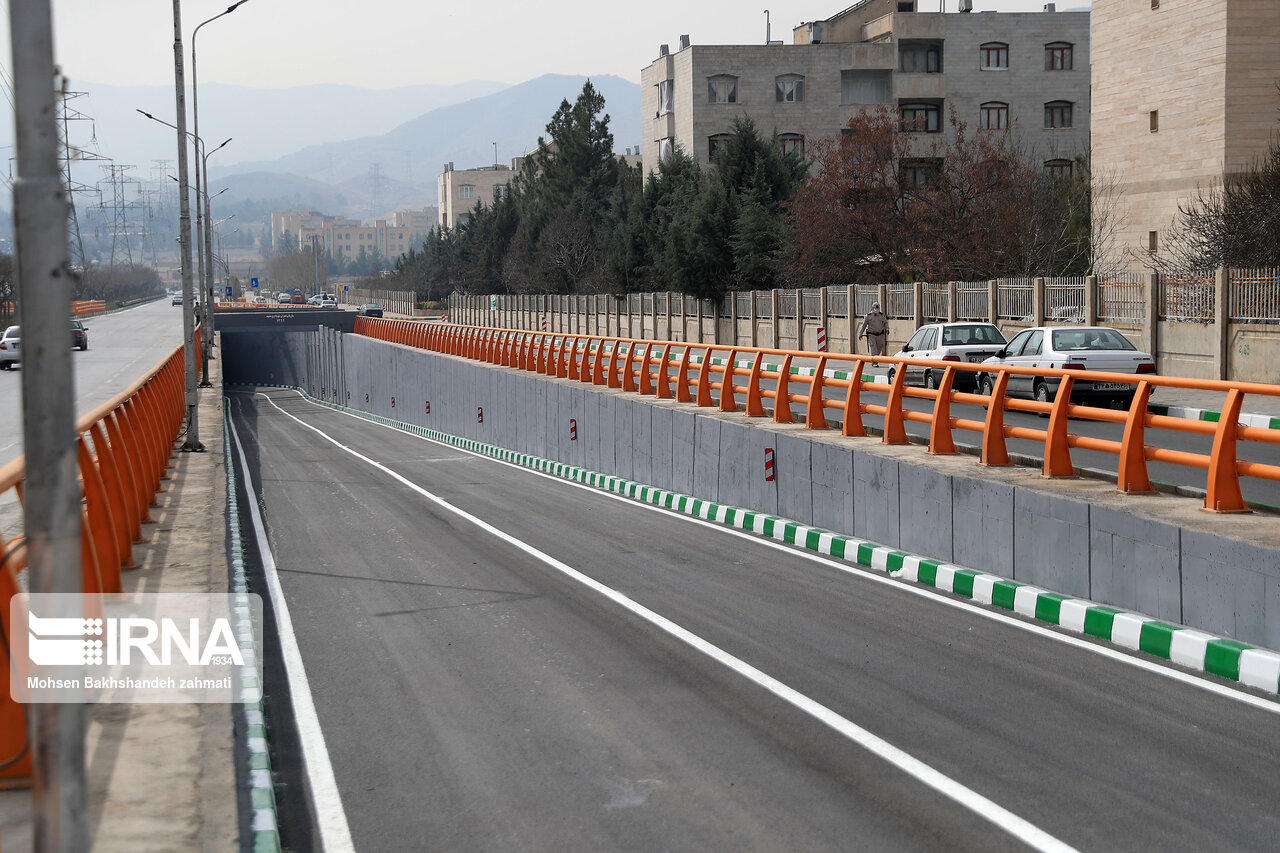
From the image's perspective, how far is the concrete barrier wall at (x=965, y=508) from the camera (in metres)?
9.28

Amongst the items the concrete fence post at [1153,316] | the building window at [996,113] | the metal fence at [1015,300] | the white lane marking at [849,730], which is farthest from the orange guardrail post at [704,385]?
the building window at [996,113]

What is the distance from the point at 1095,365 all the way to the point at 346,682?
18345 mm

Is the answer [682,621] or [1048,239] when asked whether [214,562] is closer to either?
[682,621]

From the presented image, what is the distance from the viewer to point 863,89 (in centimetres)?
8369

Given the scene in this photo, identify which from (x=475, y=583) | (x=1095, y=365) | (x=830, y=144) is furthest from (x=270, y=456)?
(x=830, y=144)

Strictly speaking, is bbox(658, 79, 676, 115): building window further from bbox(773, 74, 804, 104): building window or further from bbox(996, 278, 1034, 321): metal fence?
bbox(996, 278, 1034, 321): metal fence

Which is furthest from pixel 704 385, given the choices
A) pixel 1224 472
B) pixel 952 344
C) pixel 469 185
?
pixel 469 185

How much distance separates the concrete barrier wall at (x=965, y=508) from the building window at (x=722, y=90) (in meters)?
59.2

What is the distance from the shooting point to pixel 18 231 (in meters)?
3.64

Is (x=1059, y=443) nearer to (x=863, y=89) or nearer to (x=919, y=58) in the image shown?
(x=863, y=89)

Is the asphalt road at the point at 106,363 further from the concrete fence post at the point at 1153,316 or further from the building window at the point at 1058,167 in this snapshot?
the building window at the point at 1058,167

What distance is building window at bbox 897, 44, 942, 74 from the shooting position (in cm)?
8338

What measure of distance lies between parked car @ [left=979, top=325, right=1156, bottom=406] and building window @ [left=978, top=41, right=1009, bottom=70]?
61.1 m

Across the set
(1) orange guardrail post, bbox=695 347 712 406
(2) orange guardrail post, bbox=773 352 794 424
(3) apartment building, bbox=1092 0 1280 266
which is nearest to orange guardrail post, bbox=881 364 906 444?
(2) orange guardrail post, bbox=773 352 794 424
